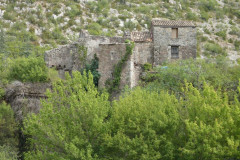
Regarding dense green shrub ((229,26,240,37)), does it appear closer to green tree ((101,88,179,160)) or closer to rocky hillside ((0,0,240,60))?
rocky hillside ((0,0,240,60))

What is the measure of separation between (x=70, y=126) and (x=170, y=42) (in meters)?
15.6

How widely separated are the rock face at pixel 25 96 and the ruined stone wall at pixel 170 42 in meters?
10.2

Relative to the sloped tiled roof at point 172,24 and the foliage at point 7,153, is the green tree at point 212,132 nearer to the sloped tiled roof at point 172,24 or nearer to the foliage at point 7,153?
the foliage at point 7,153

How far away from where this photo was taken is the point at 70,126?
69.8 feet

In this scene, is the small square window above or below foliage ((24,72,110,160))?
above

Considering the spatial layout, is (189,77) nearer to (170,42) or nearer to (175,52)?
(175,52)

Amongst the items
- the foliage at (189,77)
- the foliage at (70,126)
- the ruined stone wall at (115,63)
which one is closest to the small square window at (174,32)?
the foliage at (189,77)

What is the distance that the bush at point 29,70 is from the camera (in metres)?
31.6

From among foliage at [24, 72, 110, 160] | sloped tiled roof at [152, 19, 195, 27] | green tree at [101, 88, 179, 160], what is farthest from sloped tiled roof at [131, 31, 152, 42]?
green tree at [101, 88, 179, 160]

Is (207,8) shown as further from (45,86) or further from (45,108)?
(45,108)

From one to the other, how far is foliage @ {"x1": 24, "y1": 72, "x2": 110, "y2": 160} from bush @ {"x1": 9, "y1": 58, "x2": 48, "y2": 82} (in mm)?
8954

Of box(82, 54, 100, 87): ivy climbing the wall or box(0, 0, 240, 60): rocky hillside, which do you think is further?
box(0, 0, 240, 60): rocky hillside

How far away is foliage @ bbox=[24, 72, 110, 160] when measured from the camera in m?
20.5

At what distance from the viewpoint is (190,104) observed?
21.2 m
